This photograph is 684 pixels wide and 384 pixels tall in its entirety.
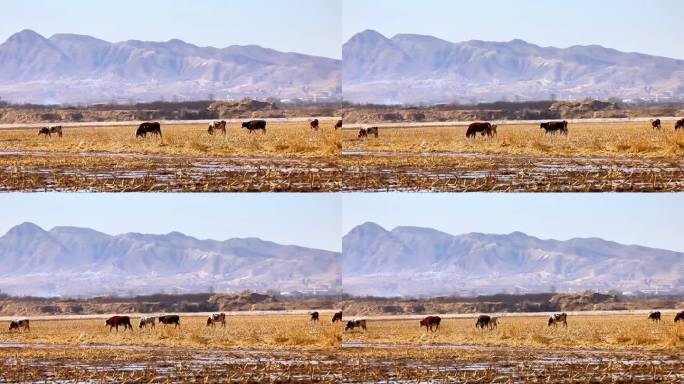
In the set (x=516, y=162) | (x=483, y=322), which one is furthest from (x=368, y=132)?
(x=516, y=162)

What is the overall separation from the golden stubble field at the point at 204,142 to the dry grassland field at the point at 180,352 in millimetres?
4934

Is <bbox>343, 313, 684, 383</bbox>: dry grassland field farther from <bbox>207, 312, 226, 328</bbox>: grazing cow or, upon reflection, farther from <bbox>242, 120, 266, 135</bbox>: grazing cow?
<bbox>242, 120, 266, 135</bbox>: grazing cow

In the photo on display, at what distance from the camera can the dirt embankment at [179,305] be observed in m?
50.3

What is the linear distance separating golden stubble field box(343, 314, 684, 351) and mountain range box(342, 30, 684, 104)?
3211 centimetres

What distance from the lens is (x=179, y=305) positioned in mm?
59844

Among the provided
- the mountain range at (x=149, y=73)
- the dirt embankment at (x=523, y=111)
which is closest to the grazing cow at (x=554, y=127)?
the dirt embankment at (x=523, y=111)

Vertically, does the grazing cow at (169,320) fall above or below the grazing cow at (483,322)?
above

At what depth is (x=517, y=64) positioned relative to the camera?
116688 mm

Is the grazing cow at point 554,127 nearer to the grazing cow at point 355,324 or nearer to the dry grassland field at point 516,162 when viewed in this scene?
the dry grassland field at point 516,162

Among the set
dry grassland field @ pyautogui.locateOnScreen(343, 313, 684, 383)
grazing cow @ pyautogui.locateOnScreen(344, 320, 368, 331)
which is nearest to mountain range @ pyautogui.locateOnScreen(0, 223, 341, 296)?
dry grassland field @ pyautogui.locateOnScreen(343, 313, 684, 383)

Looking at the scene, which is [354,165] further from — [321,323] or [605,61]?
[605,61]

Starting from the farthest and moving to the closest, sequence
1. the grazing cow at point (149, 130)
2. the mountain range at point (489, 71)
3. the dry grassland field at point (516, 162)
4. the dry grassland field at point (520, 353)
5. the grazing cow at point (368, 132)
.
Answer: the mountain range at point (489, 71) → the grazing cow at point (368, 132) → the grazing cow at point (149, 130) → the dry grassland field at point (516, 162) → the dry grassland field at point (520, 353)

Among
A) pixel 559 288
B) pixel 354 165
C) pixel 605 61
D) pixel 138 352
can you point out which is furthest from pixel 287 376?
pixel 605 61

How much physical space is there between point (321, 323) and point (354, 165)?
520cm
